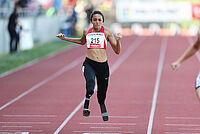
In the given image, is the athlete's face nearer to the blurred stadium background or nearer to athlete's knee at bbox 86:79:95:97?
athlete's knee at bbox 86:79:95:97

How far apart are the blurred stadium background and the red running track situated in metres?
10.4

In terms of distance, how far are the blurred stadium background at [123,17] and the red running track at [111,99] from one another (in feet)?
34.0

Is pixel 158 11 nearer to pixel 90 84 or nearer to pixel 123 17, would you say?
pixel 123 17

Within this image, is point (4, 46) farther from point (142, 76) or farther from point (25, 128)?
point (25, 128)

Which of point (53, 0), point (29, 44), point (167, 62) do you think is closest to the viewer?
point (167, 62)

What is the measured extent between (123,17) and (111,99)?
2985 cm

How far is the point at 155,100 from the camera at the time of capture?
1313cm

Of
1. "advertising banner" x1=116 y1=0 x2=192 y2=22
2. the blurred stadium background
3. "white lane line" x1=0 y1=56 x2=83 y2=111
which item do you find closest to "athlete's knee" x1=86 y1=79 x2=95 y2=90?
"white lane line" x1=0 y1=56 x2=83 y2=111

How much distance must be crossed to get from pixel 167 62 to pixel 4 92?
29.7 ft

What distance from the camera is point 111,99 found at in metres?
13.4

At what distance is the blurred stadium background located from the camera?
1335 inches

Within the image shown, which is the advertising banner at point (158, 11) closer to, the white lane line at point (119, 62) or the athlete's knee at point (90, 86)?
the white lane line at point (119, 62)

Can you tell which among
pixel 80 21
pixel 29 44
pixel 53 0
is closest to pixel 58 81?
pixel 29 44

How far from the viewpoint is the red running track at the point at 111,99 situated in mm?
9805
